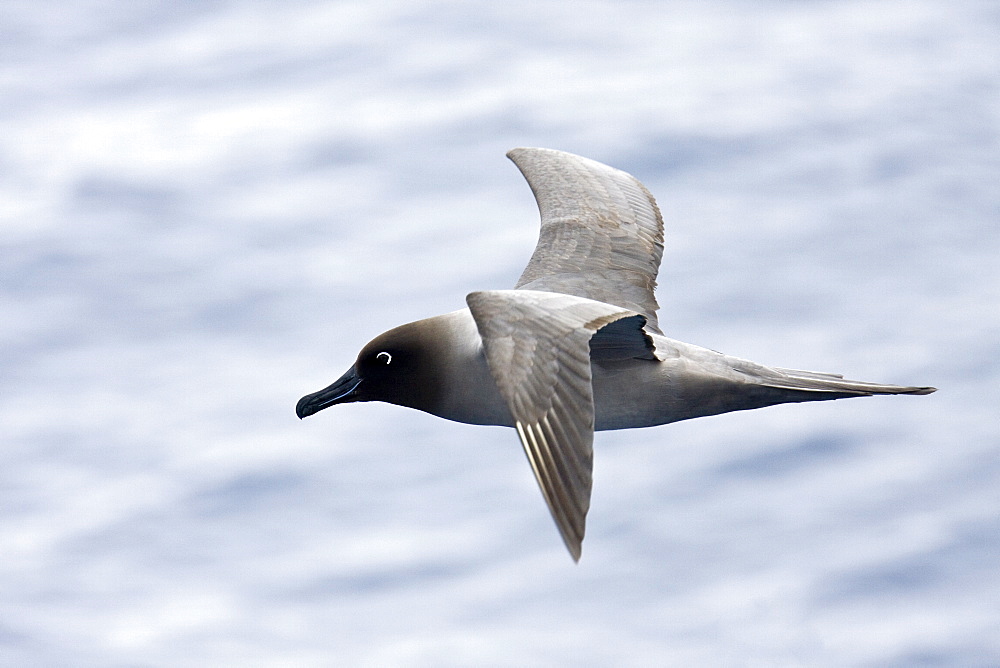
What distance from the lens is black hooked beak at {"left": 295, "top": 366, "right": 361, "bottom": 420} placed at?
486 inches

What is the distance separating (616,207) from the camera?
1453 centimetres

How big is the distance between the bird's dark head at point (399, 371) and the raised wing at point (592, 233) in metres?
1.56

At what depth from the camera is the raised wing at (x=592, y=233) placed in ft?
43.7

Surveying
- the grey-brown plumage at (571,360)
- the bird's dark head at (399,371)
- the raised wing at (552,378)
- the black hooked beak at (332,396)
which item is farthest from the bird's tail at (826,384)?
the black hooked beak at (332,396)

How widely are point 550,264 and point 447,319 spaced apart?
6.53ft

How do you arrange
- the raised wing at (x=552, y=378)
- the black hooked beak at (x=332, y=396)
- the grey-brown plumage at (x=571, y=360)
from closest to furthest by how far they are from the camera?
1. the raised wing at (x=552, y=378)
2. the grey-brown plumage at (x=571, y=360)
3. the black hooked beak at (x=332, y=396)

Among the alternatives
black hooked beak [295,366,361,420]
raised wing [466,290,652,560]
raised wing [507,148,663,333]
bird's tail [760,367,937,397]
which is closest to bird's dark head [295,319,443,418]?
black hooked beak [295,366,361,420]

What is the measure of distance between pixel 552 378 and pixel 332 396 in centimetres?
315

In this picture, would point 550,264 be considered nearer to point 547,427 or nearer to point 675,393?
point 675,393

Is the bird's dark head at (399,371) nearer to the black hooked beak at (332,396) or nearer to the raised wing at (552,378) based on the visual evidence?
the black hooked beak at (332,396)

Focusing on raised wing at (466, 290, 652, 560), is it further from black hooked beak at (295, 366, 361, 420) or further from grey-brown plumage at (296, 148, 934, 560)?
black hooked beak at (295, 366, 361, 420)

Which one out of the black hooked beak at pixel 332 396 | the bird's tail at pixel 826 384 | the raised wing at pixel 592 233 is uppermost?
the raised wing at pixel 592 233

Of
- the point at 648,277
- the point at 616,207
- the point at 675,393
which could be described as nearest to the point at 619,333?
the point at 675,393

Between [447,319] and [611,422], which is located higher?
[447,319]
